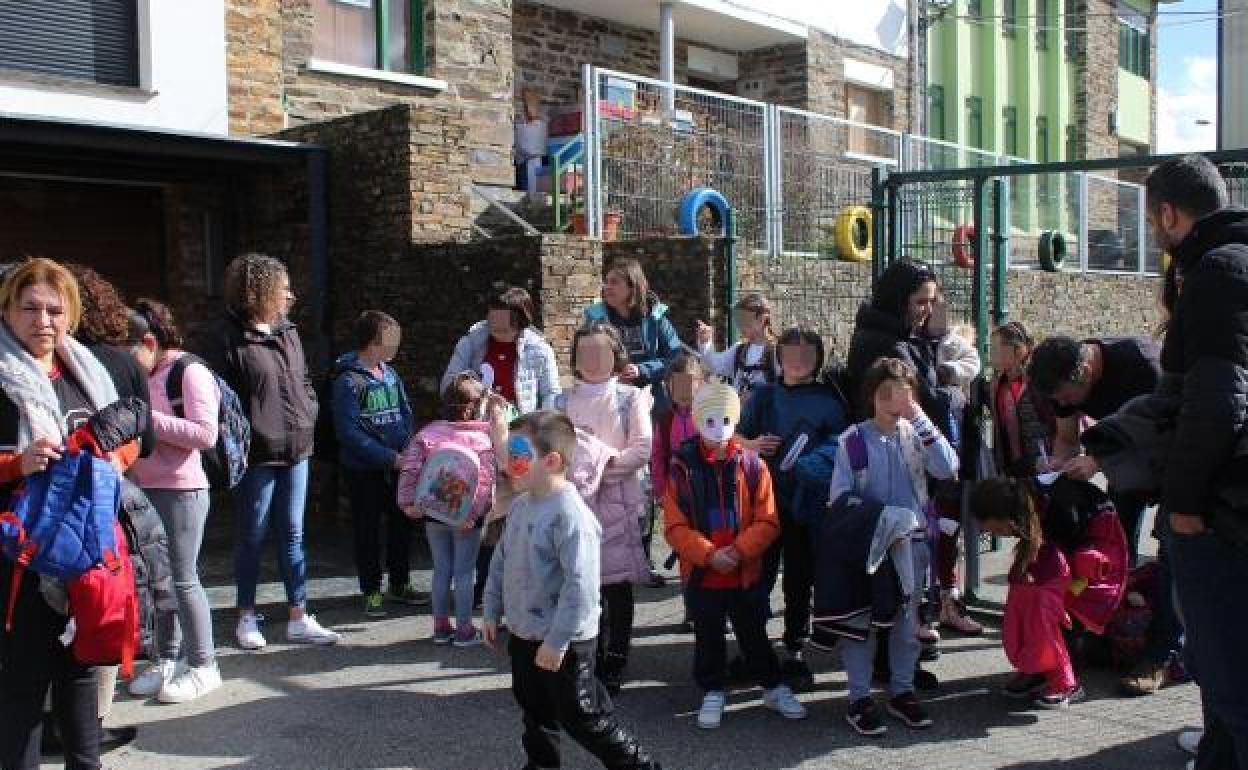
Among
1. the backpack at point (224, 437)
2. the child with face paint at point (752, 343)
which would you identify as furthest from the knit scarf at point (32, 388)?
the child with face paint at point (752, 343)

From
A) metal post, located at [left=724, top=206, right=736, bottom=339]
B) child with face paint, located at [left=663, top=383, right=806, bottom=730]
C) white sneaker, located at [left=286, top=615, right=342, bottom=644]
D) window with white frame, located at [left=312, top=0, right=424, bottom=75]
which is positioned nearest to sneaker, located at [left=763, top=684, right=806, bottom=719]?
child with face paint, located at [left=663, top=383, right=806, bottom=730]

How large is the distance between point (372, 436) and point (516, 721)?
90.7 inches

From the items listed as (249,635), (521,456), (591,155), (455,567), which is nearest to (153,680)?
(249,635)

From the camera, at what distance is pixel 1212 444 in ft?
11.0

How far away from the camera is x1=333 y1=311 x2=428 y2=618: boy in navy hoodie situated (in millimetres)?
6703

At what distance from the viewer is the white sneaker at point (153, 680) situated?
541cm

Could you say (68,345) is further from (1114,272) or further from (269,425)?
(1114,272)

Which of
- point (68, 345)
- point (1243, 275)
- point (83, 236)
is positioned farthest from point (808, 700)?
point (83, 236)

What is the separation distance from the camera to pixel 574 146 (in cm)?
1375

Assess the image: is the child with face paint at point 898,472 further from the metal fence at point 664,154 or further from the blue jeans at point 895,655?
the metal fence at point 664,154

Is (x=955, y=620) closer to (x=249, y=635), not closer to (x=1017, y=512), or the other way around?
(x=1017, y=512)

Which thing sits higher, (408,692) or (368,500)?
(368,500)

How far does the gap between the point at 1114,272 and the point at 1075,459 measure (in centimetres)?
1499

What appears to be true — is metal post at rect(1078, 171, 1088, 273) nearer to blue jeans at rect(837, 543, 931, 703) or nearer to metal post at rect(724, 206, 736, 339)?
metal post at rect(724, 206, 736, 339)
